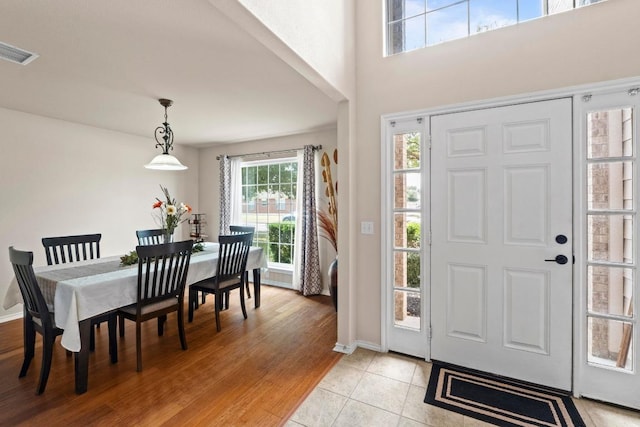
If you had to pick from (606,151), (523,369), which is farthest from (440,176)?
(523,369)

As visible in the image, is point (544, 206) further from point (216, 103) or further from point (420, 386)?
point (216, 103)

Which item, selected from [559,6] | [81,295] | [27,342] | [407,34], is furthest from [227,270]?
[559,6]

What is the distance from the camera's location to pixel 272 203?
4910 mm

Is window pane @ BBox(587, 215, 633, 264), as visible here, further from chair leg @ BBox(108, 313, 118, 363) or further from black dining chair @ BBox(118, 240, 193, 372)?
chair leg @ BBox(108, 313, 118, 363)

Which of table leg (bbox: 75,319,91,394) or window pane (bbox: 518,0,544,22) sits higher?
window pane (bbox: 518,0,544,22)

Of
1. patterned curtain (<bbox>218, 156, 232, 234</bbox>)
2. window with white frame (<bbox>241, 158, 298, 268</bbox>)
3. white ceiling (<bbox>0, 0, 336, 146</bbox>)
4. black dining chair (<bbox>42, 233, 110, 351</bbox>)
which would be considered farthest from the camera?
patterned curtain (<bbox>218, 156, 232, 234</bbox>)

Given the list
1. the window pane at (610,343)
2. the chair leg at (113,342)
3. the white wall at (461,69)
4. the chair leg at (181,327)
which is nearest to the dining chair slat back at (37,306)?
the chair leg at (113,342)

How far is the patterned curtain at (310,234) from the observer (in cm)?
424

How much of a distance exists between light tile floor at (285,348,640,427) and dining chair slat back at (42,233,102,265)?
2.75 m

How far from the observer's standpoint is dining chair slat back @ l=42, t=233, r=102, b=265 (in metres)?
2.82

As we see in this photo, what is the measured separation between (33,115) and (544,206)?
17.2 feet

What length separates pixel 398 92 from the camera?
2.44 m

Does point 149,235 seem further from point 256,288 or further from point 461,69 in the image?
point 461,69

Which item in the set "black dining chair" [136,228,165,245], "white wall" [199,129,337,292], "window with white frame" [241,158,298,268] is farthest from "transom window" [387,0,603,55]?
"black dining chair" [136,228,165,245]
